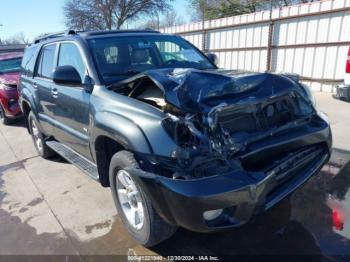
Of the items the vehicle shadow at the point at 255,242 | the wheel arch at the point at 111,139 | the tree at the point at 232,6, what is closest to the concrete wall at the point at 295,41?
the vehicle shadow at the point at 255,242

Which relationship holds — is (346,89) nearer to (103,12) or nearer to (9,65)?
(9,65)

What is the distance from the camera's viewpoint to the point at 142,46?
3912mm

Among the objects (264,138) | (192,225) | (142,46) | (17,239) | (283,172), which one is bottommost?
(17,239)

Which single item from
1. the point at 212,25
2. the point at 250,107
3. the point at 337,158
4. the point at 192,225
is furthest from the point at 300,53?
the point at 192,225

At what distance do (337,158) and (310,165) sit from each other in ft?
6.24

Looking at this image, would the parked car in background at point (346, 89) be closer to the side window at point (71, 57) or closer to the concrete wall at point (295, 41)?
the concrete wall at point (295, 41)

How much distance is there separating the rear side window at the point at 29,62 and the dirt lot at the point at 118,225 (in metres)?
1.84

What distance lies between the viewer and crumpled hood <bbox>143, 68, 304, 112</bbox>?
8.22 feet

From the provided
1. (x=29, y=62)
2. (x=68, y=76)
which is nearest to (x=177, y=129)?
(x=68, y=76)

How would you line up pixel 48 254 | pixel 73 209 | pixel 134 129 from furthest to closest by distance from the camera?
1. pixel 73 209
2. pixel 48 254
3. pixel 134 129

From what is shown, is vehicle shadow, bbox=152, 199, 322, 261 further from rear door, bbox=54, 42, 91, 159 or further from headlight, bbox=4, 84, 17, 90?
headlight, bbox=4, 84, 17, 90

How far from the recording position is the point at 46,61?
4785 millimetres

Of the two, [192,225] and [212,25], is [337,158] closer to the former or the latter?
[192,225]

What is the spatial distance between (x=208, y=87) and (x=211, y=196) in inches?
37.8
